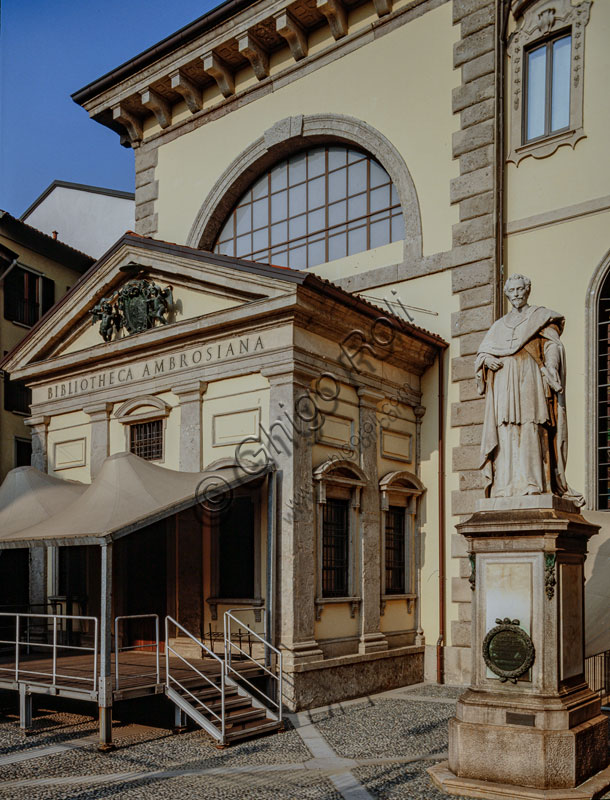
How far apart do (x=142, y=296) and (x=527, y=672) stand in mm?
8238

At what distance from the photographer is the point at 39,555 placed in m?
14.2

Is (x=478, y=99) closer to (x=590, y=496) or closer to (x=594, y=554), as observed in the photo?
(x=590, y=496)

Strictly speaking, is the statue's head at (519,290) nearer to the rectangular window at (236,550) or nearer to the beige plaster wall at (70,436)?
the rectangular window at (236,550)

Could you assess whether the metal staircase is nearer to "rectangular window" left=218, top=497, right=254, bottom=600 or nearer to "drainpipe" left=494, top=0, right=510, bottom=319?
"rectangular window" left=218, top=497, right=254, bottom=600

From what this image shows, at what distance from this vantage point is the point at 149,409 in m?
13.1

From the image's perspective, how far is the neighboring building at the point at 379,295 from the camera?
11.8 metres

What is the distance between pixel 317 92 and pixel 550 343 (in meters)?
9.69

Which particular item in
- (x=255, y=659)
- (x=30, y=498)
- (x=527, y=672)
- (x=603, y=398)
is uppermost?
(x=603, y=398)

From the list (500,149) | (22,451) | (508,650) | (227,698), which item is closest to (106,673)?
(227,698)

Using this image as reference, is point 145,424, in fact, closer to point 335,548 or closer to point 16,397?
point 335,548

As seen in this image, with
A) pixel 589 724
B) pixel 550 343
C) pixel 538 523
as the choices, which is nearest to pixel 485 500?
pixel 538 523

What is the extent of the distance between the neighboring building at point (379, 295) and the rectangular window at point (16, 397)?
19.8 ft

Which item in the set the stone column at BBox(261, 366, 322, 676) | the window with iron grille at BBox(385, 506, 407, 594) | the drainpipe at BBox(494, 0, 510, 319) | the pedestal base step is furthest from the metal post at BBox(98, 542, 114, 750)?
the drainpipe at BBox(494, 0, 510, 319)

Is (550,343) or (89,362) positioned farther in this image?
(89,362)
